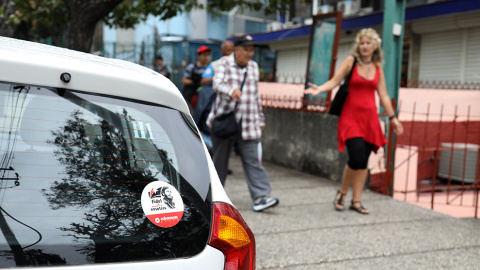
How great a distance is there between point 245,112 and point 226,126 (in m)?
0.27

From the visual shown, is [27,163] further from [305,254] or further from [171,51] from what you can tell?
[171,51]

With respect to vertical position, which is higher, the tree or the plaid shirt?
the tree

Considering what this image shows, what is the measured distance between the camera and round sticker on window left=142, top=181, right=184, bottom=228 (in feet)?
5.83

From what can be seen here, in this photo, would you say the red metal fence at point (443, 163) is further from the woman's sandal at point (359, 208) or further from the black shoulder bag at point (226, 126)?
the black shoulder bag at point (226, 126)

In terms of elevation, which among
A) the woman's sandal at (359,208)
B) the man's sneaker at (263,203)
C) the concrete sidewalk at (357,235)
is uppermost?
the man's sneaker at (263,203)

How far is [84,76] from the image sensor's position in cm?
179

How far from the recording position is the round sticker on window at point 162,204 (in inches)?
70.0

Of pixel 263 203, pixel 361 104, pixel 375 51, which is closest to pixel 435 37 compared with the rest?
pixel 375 51

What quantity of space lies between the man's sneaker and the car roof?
376cm

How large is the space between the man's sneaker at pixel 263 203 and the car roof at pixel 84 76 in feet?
12.3

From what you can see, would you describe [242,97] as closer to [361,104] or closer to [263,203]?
[263,203]

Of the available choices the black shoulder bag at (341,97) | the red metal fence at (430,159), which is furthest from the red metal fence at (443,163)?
the black shoulder bag at (341,97)

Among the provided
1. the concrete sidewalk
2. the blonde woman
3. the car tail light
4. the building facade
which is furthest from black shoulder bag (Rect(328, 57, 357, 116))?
the building facade

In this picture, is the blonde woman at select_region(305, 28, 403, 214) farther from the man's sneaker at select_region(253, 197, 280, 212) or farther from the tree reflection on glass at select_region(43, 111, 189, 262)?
the tree reflection on glass at select_region(43, 111, 189, 262)
